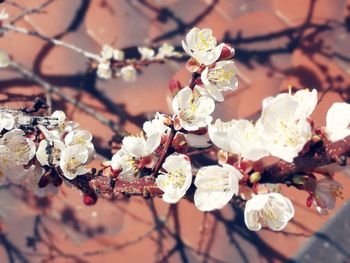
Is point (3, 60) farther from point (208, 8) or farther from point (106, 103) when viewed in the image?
point (208, 8)

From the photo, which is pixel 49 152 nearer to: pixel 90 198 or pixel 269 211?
pixel 90 198

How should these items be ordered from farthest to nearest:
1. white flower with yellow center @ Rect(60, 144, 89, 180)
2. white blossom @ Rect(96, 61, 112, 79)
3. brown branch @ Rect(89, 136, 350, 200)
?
white blossom @ Rect(96, 61, 112, 79) < white flower with yellow center @ Rect(60, 144, 89, 180) < brown branch @ Rect(89, 136, 350, 200)

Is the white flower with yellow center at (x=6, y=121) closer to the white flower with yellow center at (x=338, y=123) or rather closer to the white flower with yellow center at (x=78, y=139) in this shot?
the white flower with yellow center at (x=78, y=139)

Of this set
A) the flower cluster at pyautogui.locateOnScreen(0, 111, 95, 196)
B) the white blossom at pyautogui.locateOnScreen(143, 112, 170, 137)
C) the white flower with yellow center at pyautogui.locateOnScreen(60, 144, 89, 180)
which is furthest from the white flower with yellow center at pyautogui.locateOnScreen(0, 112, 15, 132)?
the white blossom at pyautogui.locateOnScreen(143, 112, 170, 137)

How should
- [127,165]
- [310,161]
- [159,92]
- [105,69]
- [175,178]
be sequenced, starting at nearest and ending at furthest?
[310,161] → [175,178] → [127,165] → [105,69] → [159,92]

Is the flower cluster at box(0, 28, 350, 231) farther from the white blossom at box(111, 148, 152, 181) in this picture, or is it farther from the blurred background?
the blurred background

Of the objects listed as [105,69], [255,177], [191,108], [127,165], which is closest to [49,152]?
[127,165]
